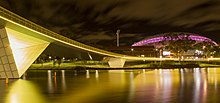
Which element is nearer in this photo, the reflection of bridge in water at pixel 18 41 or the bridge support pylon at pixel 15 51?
the reflection of bridge in water at pixel 18 41

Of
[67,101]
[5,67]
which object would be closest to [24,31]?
[5,67]

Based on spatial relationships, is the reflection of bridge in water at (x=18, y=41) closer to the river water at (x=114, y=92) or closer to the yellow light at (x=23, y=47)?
the yellow light at (x=23, y=47)

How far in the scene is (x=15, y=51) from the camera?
126 ft

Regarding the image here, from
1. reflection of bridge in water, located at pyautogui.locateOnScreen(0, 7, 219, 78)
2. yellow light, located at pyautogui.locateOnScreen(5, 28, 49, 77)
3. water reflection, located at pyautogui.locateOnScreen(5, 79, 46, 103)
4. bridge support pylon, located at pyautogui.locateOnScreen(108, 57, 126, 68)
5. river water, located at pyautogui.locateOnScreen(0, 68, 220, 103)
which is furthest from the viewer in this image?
bridge support pylon, located at pyautogui.locateOnScreen(108, 57, 126, 68)

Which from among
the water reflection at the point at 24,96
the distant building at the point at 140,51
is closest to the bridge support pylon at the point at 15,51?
the water reflection at the point at 24,96

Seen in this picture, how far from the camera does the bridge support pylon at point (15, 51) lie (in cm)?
3580

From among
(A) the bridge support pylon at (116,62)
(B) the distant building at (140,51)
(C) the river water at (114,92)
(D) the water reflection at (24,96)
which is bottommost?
(C) the river water at (114,92)

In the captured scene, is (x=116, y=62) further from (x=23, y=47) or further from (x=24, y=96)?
(x=24, y=96)

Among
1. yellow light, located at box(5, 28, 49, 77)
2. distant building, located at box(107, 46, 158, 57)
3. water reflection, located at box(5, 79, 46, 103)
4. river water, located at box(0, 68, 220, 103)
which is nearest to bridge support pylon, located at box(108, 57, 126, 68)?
yellow light, located at box(5, 28, 49, 77)

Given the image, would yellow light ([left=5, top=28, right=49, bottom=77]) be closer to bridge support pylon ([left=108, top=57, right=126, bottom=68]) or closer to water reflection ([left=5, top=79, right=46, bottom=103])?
water reflection ([left=5, top=79, right=46, bottom=103])

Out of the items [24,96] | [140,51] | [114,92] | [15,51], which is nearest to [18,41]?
[15,51]

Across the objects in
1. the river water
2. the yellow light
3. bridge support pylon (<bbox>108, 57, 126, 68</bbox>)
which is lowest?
the river water

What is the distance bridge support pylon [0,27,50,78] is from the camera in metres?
35.8

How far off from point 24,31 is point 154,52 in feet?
421
